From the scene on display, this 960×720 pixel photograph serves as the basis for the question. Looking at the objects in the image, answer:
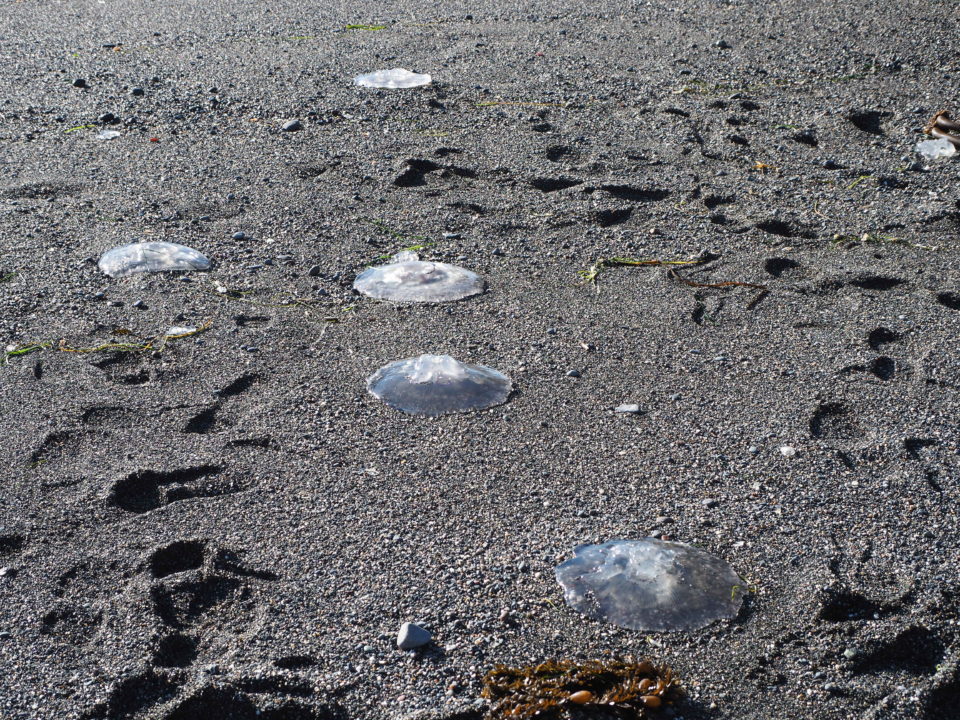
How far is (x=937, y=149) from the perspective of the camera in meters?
4.42

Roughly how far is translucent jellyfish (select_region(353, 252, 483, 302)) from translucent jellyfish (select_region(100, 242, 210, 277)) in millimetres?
611

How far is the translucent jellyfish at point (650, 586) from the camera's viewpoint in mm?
2008

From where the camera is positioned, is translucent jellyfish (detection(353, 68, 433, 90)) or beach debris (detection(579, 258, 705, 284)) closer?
beach debris (detection(579, 258, 705, 284))

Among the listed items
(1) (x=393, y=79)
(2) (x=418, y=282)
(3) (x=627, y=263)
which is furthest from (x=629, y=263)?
(1) (x=393, y=79)

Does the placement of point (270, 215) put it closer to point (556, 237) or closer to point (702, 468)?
point (556, 237)

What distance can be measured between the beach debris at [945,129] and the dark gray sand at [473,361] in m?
0.20

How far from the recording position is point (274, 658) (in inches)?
74.2

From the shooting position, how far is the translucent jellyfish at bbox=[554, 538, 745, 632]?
201 centimetres

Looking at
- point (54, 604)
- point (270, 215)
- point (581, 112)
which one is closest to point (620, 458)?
point (54, 604)

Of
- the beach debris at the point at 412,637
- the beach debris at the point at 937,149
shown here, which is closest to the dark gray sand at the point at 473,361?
the beach debris at the point at 412,637

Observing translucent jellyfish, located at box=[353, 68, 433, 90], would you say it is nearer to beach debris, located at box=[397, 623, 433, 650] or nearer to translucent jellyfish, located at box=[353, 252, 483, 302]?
translucent jellyfish, located at box=[353, 252, 483, 302]

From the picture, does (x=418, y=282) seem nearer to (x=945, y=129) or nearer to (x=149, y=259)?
(x=149, y=259)

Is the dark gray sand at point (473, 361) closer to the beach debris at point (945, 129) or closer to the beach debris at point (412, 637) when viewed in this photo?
the beach debris at point (412, 637)

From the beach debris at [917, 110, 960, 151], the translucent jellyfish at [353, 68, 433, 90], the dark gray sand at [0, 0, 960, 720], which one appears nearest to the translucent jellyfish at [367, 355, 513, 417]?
the dark gray sand at [0, 0, 960, 720]
